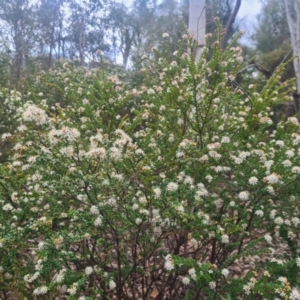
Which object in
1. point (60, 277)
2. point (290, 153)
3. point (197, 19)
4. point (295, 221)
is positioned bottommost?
point (60, 277)

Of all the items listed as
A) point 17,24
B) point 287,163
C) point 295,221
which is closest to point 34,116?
point 287,163

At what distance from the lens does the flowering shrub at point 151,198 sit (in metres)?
1.83

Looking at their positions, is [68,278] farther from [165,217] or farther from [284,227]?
[284,227]

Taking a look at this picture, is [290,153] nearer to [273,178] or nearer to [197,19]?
[273,178]

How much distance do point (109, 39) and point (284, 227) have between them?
2163 cm

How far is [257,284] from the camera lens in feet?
5.79

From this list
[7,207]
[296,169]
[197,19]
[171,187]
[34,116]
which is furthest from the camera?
[197,19]

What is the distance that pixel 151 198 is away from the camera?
6.17ft

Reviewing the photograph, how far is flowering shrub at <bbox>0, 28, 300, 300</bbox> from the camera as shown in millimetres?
1831

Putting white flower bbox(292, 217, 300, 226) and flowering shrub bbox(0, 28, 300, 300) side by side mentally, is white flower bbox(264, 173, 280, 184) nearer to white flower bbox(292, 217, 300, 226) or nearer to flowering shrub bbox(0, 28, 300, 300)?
flowering shrub bbox(0, 28, 300, 300)

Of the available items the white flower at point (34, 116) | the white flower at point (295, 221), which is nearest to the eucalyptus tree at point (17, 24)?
the white flower at point (34, 116)

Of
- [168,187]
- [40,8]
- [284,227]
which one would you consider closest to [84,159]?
[168,187]

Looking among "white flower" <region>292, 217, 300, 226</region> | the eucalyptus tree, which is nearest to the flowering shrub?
"white flower" <region>292, 217, 300, 226</region>

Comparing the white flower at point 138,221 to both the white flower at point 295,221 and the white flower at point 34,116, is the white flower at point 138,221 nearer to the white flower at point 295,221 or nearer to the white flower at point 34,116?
the white flower at point 34,116
